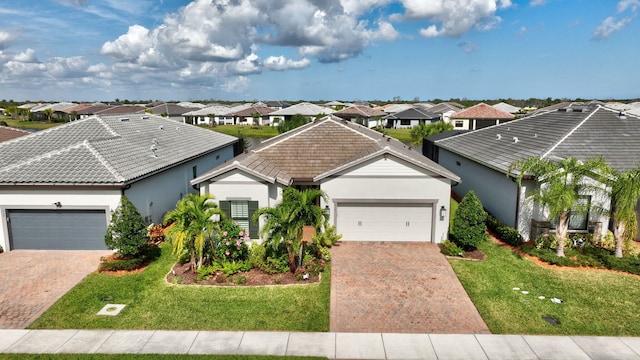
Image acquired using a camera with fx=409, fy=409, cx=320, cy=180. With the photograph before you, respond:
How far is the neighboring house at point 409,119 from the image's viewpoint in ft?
253

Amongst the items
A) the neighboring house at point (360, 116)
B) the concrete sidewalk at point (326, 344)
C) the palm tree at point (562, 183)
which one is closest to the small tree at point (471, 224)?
the palm tree at point (562, 183)

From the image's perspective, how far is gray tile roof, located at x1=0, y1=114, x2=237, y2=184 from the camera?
16.8 m


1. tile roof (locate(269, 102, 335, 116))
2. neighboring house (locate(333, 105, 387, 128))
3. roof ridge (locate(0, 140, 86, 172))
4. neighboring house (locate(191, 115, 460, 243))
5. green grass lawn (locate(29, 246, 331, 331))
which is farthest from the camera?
tile roof (locate(269, 102, 335, 116))

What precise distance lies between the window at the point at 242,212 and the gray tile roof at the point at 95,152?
13.5 feet

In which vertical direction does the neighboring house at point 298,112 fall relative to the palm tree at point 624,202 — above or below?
above

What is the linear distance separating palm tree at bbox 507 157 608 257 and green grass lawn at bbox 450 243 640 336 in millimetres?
1962

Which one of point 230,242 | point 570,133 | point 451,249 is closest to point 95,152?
point 230,242

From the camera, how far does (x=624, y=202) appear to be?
1564 cm

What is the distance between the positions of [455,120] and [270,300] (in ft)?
193

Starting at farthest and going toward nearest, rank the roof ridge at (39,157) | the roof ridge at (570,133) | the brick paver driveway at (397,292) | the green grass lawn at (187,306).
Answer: the roof ridge at (570,133)
the roof ridge at (39,157)
the brick paver driveway at (397,292)
the green grass lawn at (187,306)

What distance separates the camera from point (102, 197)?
54.8 ft

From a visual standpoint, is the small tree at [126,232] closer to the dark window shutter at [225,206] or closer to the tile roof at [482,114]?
the dark window shutter at [225,206]

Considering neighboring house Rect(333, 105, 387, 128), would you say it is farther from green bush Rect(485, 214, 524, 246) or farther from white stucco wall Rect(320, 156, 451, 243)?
white stucco wall Rect(320, 156, 451, 243)

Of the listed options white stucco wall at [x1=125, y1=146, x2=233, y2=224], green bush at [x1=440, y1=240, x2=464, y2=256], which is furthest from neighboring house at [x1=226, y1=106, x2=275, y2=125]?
green bush at [x1=440, y1=240, x2=464, y2=256]
